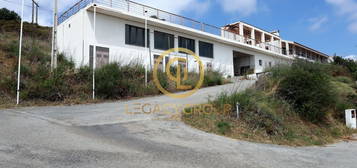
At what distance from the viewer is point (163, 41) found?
1895 cm

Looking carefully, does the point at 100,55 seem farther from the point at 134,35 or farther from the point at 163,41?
the point at 163,41

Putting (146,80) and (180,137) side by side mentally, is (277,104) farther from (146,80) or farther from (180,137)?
Result: (146,80)

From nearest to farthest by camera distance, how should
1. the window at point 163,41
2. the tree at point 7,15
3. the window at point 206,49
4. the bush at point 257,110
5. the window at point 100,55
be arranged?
the bush at point 257,110, the window at point 100,55, the window at point 163,41, the window at point 206,49, the tree at point 7,15

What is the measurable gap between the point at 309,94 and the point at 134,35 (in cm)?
1334

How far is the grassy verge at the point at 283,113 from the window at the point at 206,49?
39.0 feet

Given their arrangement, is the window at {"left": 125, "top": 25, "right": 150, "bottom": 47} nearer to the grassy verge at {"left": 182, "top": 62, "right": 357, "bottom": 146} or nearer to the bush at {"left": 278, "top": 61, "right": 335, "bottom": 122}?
the grassy verge at {"left": 182, "top": 62, "right": 357, "bottom": 146}

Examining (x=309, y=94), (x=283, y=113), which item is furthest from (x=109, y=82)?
(x=309, y=94)

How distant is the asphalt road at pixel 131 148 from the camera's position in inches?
141

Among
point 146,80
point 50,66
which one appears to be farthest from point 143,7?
point 50,66

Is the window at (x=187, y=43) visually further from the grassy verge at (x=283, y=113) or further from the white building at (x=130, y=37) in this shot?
the grassy verge at (x=283, y=113)

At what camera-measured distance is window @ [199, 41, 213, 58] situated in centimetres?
2181

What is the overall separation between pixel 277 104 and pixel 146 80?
814 cm

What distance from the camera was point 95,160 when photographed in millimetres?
3541
